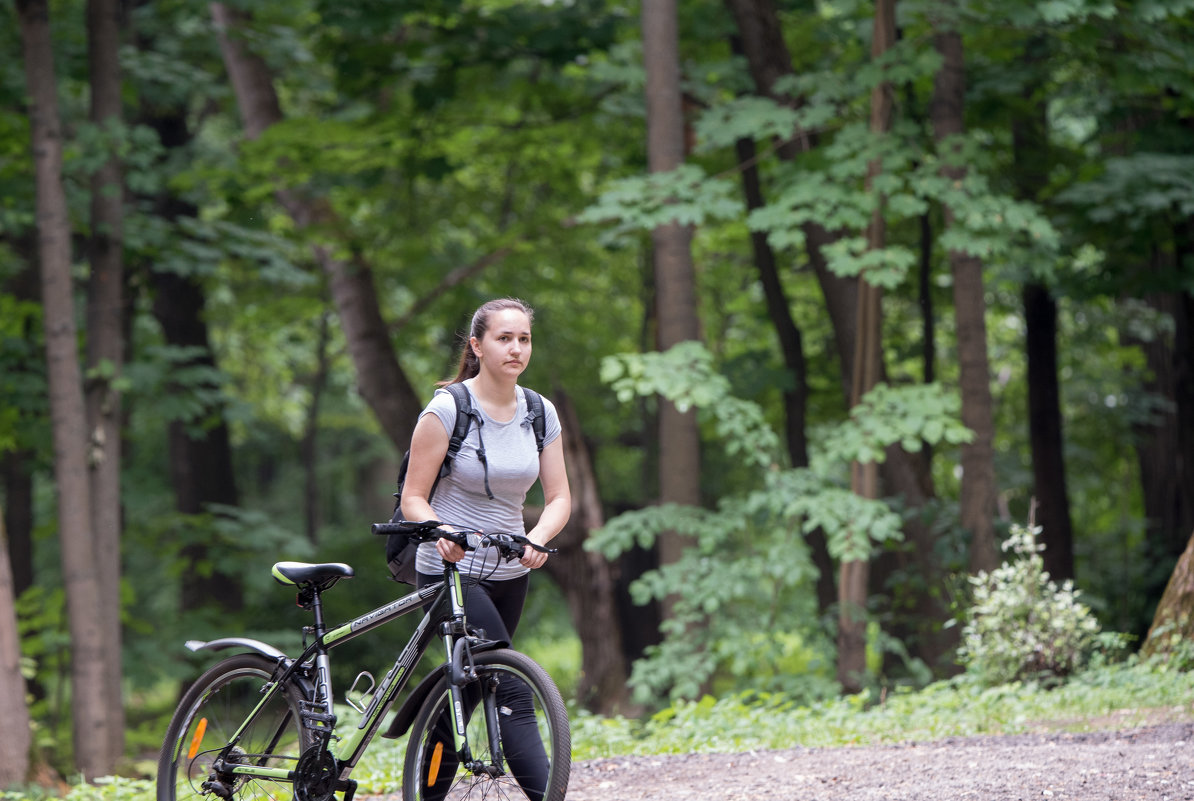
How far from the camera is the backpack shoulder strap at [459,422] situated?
3.69 meters

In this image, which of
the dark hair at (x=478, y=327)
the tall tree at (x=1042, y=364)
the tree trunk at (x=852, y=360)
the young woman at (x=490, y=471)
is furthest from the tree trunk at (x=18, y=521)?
the young woman at (x=490, y=471)

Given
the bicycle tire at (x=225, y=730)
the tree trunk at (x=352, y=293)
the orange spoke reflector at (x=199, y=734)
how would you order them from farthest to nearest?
the tree trunk at (x=352, y=293), the orange spoke reflector at (x=199, y=734), the bicycle tire at (x=225, y=730)

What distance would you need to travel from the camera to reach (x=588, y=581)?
432 inches

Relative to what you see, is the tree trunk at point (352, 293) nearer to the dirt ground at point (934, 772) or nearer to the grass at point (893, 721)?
the grass at point (893, 721)

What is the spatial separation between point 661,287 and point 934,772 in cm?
469

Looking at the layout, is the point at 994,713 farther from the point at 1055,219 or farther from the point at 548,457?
the point at 1055,219

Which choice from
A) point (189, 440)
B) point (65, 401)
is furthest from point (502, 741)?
point (189, 440)

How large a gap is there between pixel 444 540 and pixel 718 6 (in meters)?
7.88

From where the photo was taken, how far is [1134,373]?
14312 mm

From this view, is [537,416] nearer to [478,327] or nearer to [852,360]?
[478,327]

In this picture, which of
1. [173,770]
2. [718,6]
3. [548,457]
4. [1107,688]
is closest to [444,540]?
[548,457]

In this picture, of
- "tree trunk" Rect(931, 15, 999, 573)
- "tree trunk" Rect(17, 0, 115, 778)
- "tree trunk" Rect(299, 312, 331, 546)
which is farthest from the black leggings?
"tree trunk" Rect(299, 312, 331, 546)

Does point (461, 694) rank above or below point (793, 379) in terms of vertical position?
below

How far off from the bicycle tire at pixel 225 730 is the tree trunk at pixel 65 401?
535cm
